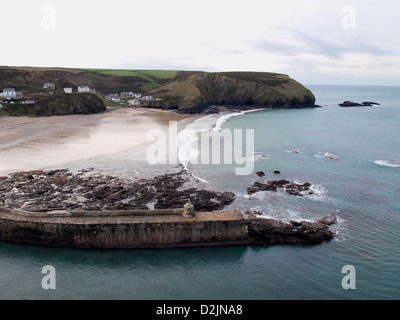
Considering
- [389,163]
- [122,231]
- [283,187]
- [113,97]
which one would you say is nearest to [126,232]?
[122,231]

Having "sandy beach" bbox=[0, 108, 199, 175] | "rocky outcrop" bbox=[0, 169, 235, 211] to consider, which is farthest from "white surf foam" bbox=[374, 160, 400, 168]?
"sandy beach" bbox=[0, 108, 199, 175]

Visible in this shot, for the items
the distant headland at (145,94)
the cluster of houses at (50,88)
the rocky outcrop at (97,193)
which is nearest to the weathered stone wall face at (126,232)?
the rocky outcrop at (97,193)

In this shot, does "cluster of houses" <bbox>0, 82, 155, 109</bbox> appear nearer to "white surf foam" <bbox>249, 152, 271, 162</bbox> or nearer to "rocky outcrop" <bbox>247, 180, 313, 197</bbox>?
"white surf foam" <bbox>249, 152, 271, 162</bbox>

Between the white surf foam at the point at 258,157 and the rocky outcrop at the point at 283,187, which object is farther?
the white surf foam at the point at 258,157

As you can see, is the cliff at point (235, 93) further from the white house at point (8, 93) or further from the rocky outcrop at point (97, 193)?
the rocky outcrop at point (97, 193)

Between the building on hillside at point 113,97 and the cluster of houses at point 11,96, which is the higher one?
the building on hillside at point 113,97

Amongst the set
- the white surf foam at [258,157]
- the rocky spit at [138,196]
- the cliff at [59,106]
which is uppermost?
the cliff at [59,106]

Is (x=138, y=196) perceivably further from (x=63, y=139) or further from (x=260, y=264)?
(x=63, y=139)
